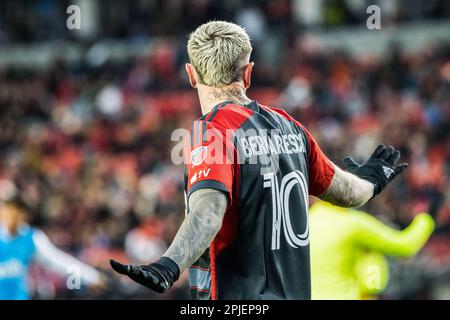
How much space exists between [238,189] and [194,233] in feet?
1.03

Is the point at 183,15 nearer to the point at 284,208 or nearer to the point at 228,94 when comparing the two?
the point at 228,94

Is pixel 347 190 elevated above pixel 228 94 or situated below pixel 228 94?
below

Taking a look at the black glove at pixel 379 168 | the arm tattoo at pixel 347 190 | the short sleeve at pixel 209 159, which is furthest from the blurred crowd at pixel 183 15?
the short sleeve at pixel 209 159

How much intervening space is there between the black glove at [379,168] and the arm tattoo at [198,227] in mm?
1078

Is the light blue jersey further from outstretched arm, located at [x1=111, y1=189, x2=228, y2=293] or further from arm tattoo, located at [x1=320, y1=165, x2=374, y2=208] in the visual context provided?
outstretched arm, located at [x1=111, y1=189, x2=228, y2=293]

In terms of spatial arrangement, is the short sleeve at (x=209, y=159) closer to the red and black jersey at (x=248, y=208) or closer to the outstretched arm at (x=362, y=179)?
the red and black jersey at (x=248, y=208)

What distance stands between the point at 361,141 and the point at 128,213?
11.8 feet

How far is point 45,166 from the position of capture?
691 inches

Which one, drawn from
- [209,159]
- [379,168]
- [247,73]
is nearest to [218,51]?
[247,73]

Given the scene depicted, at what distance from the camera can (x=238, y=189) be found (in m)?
3.91

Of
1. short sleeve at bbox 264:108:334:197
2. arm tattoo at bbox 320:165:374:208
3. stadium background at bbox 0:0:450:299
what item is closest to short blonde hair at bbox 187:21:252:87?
short sleeve at bbox 264:108:334:197

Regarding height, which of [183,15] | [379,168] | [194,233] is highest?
[183,15]

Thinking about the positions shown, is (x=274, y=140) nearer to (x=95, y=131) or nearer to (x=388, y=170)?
(x=388, y=170)
